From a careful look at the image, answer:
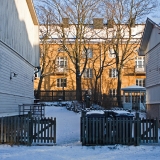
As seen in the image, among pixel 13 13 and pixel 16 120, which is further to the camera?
pixel 13 13

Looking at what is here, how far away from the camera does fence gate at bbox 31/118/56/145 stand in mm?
12438

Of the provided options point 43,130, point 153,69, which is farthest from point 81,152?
point 153,69

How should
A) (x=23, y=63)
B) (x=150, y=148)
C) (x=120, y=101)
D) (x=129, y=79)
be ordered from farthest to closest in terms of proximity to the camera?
(x=129, y=79) < (x=120, y=101) < (x=23, y=63) < (x=150, y=148)

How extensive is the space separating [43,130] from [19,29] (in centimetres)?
1121

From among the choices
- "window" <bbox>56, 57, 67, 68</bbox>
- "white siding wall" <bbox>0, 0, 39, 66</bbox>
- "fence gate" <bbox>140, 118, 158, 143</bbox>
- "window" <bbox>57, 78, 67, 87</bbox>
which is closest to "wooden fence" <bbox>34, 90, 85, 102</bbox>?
Result: "window" <bbox>57, 78, 67, 87</bbox>

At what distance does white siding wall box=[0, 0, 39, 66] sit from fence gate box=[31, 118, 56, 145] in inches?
241

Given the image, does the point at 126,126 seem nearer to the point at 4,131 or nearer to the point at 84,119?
the point at 84,119

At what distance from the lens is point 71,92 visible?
1756 inches

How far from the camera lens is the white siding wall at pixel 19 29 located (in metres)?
17.8

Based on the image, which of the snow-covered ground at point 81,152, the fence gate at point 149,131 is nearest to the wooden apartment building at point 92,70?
the fence gate at point 149,131

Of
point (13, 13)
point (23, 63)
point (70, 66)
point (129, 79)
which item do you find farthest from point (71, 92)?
point (13, 13)

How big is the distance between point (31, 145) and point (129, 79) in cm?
3914

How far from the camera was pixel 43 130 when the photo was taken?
12.4 meters

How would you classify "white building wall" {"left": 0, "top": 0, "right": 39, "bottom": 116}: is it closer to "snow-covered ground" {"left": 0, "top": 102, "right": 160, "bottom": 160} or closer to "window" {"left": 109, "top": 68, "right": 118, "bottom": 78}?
"snow-covered ground" {"left": 0, "top": 102, "right": 160, "bottom": 160}
